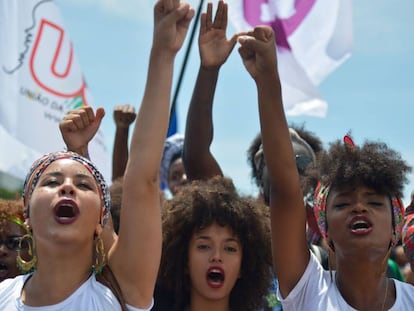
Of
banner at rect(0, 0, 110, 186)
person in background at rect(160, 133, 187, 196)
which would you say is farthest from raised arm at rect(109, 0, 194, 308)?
banner at rect(0, 0, 110, 186)

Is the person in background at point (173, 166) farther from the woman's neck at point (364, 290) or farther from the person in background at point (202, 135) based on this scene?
the woman's neck at point (364, 290)

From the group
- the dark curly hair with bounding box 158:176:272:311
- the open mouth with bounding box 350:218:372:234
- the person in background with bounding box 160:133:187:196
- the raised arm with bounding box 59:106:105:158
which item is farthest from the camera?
the person in background with bounding box 160:133:187:196

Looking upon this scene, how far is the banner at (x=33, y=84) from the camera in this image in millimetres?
6406

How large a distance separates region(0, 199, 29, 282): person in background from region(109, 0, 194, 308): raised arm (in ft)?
4.11

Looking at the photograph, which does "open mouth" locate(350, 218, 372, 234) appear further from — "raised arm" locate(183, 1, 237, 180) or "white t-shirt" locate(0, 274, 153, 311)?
"raised arm" locate(183, 1, 237, 180)

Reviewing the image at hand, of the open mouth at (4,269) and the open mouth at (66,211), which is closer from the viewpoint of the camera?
the open mouth at (66,211)

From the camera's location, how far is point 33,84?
668 centimetres

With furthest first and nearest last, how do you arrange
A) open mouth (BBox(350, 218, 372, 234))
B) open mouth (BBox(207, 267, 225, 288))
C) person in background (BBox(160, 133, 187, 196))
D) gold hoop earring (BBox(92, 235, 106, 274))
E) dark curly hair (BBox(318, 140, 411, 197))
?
person in background (BBox(160, 133, 187, 196))
open mouth (BBox(207, 267, 225, 288))
dark curly hair (BBox(318, 140, 411, 197))
open mouth (BBox(350, 218, 372, 234))
gold hoop earring (BBox(92, 235, 106, 274))

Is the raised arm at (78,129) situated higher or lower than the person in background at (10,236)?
higher

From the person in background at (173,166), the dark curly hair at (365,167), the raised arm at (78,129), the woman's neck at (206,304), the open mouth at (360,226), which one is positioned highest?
the person in background at (173,166)

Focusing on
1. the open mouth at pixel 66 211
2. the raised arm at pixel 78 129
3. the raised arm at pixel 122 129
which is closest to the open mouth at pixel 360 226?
the open mouth at pixel 66 211

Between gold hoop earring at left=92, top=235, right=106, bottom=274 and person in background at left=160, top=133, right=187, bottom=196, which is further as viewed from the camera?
person in background at left=160, top=133, right=187, bottom=196

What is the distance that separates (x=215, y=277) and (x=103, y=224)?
798 millimetres

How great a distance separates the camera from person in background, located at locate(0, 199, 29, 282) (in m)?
4.03
